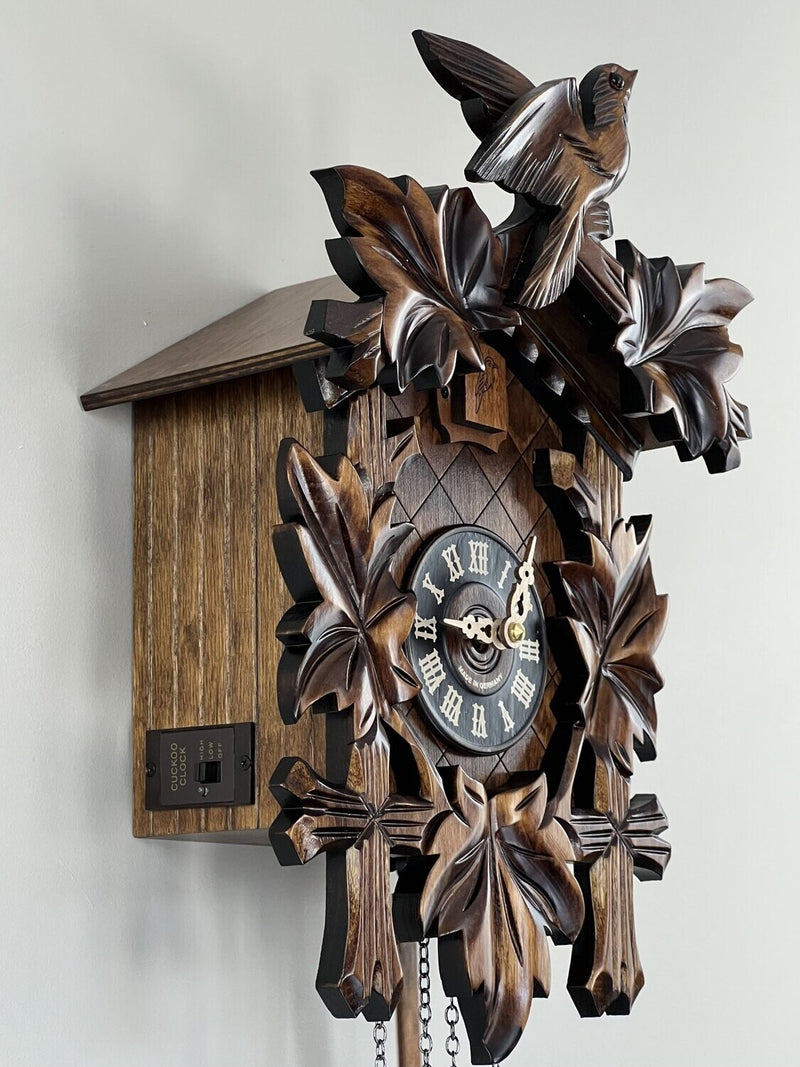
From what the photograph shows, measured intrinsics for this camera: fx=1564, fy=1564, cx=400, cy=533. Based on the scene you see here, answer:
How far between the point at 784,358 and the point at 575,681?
2.26 ft

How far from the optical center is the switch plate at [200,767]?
1108mm

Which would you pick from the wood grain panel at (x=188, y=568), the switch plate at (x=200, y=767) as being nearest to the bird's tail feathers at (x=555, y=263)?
the wood grain panel at (x=188, y=568)

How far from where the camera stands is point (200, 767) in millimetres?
1125

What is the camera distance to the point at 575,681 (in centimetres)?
122

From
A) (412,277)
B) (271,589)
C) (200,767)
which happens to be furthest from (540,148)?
(200,767)

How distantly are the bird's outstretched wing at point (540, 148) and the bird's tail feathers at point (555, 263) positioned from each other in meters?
0.02

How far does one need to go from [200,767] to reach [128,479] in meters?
0.24

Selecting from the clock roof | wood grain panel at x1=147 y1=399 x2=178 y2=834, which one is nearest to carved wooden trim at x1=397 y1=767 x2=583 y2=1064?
wood grain panel at x1=147 y1=399 x2=178 y2=834

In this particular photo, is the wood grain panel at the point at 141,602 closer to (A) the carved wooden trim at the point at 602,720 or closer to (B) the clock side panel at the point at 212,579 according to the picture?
(B) the clock side panel at the point at 212,579

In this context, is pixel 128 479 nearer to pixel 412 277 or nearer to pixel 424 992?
pixel 412 277

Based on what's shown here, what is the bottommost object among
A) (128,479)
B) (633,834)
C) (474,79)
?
(633,834)

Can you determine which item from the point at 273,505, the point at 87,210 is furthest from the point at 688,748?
the point at 87,210

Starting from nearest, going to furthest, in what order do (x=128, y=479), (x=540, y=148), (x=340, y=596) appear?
(x=340, y=596)
(x=540, y=148)
(x=128, y=479)

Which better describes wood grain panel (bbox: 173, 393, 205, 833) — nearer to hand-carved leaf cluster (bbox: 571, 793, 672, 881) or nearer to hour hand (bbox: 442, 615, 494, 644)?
hour hand (bbox: 442, 615, 494, 644)
